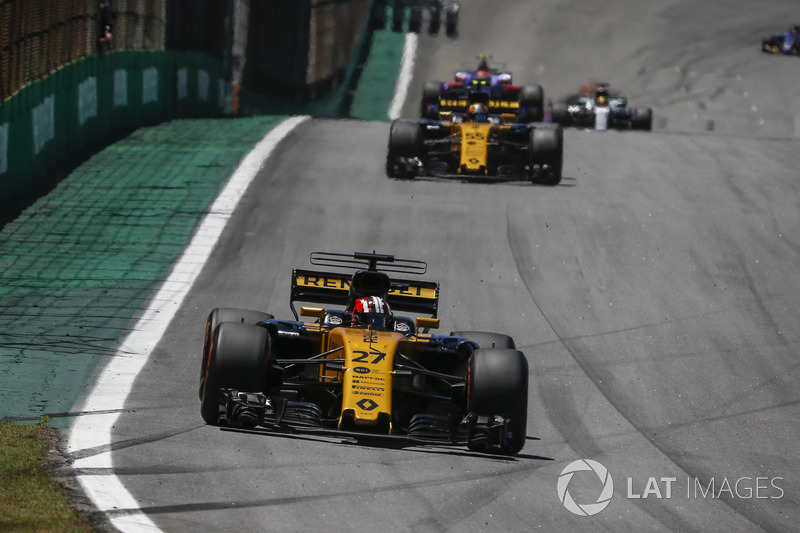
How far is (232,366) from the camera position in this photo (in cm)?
1043

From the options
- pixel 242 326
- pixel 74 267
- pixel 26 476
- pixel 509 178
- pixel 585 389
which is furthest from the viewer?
pixel 509 178

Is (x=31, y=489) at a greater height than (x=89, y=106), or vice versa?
(x=89, y=106)

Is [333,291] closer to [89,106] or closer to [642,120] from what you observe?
[89,106]

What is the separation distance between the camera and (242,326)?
10.7 metres

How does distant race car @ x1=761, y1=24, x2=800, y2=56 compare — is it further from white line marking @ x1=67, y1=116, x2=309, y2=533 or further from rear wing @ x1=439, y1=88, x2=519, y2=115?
white line marking @ x1=67, y1=116, x2=309, y2=533

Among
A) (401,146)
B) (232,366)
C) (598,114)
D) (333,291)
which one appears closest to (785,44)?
(598,114)

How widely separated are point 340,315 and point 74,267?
6985mm

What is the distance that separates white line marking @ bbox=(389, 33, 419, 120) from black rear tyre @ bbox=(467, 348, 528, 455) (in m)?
34.2

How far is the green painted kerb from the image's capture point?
43.1 feet

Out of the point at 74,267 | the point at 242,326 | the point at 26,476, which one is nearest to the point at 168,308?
the point at 74,267

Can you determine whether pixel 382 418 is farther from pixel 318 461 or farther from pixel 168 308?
pixel 168 308
